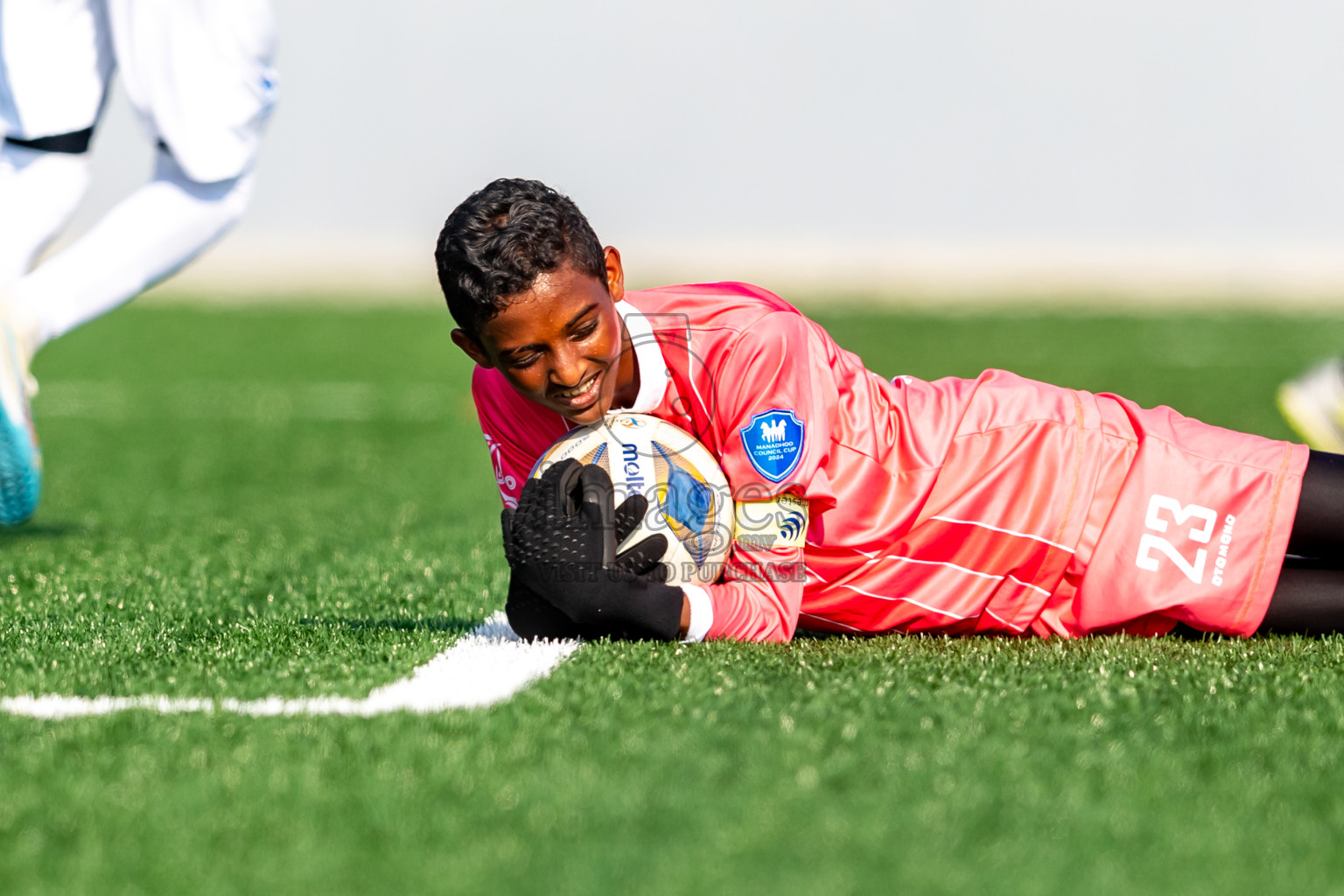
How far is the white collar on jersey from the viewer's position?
288 centimetres

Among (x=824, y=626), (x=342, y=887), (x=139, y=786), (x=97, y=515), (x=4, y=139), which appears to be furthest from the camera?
(x=97, y=515)

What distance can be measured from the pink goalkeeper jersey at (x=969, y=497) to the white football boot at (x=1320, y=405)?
111 cm

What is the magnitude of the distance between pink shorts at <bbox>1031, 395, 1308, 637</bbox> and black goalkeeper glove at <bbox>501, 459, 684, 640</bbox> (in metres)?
0.91

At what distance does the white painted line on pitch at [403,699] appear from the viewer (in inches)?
95.9

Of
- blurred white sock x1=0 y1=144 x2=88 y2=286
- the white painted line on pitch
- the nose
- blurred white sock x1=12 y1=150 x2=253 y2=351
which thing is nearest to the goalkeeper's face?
the nose

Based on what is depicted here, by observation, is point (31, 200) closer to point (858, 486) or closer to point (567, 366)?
point (567, 366)

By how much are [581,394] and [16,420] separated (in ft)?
4.61

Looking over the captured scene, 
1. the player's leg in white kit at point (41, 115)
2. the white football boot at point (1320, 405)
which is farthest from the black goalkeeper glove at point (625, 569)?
the white football boot at point (1320, 405)

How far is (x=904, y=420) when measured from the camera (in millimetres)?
3010

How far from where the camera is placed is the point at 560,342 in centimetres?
269

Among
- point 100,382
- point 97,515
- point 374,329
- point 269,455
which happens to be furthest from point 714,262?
point 97,515

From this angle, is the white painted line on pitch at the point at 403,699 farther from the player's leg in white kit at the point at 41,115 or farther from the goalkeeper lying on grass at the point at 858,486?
the player's leg in white kit at the point at 41,115

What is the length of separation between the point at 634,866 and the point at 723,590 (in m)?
1.18

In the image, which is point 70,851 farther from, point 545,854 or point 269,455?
point 269,455
